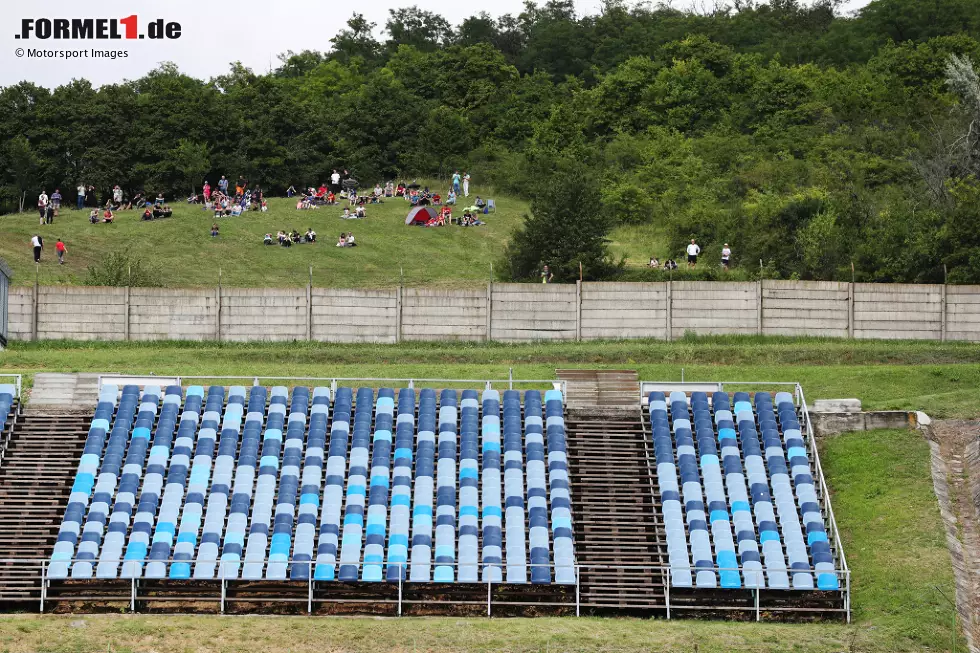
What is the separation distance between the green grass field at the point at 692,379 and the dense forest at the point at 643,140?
8.84 m

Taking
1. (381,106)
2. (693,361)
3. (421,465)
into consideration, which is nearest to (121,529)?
(421,465)

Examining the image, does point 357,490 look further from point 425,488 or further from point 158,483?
point 158,483

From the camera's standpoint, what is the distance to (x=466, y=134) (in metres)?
99.7

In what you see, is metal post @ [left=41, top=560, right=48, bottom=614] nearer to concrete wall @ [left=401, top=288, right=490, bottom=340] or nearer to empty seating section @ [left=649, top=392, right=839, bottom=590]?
empty seating section @ [left=649, top=392, right=839, bottom=590]

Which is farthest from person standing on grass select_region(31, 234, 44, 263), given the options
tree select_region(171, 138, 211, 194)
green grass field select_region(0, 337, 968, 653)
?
tree select_region(171, 138, 211, 194)

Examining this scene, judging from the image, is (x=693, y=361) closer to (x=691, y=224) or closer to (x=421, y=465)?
(x=421, y=465)

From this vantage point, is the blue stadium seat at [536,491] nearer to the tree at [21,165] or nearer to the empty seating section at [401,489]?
the empty seating section at [401,489]

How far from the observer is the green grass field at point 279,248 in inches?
2781

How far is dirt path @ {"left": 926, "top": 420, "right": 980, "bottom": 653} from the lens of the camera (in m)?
40.2

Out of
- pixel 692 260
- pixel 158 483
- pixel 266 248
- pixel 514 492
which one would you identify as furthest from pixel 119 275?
pixel 692 260

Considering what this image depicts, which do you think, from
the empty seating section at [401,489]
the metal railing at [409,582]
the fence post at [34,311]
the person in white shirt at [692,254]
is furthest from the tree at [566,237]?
the metal railing at [409,582]

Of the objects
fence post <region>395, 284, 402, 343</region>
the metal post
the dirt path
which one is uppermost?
fence post <region>395, 284, 402, 343</region>

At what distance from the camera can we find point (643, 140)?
97.4 m

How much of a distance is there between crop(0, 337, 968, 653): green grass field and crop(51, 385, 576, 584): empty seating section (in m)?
1.92
